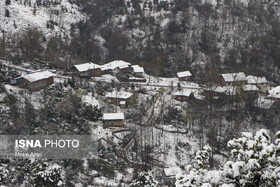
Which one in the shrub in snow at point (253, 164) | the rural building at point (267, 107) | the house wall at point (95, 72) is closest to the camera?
the shrub in snow at point (253, 164)

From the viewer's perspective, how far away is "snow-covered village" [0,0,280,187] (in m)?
19.5

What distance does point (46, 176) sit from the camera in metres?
15.1

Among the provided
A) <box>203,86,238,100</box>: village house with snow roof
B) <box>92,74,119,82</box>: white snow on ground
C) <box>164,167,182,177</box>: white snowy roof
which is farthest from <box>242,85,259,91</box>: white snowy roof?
<box>164,167,182,177</box>: white snowy roof

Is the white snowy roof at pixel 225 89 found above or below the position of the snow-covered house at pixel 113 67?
below

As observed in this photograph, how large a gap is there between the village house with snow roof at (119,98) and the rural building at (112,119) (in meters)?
2.99

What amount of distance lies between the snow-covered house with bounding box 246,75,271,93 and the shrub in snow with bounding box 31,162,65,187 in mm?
27512

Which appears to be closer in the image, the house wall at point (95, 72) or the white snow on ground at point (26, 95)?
the white snow on ground at point (26, 95)

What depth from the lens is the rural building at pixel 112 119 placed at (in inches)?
1023

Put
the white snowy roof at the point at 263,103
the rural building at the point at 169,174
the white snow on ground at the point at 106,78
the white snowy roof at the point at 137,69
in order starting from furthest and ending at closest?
1. the white snowy roof at the point at 137,69
2. the white snow on ground at the point at 106,78
3. the white snowy roof at the point at 263,103
4. the rural building at the point at 169,174

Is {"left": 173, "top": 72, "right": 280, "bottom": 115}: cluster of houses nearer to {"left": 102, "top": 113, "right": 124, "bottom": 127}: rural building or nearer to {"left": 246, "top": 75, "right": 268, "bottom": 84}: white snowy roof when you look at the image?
{"left": 246, "top": 75, "right": 268, "bottom": 84}: white snowy roof

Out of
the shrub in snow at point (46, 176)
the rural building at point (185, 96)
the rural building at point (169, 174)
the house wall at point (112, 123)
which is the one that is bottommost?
the rural building at point (169, 174)

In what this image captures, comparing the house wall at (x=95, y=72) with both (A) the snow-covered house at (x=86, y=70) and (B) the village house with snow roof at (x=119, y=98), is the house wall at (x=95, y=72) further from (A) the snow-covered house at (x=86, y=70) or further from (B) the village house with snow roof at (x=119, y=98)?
(B) the village house with snow roof at (x=119, y=98)

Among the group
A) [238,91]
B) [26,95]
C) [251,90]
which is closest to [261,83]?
[251,90]

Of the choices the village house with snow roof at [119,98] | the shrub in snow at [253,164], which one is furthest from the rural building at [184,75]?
the shrub in snow at [253,164]
